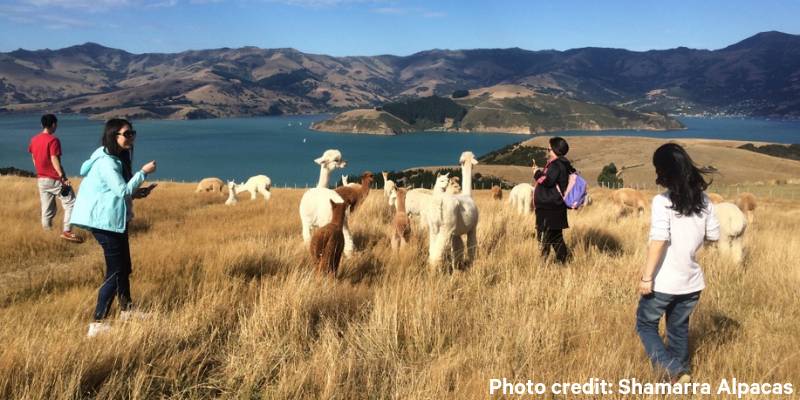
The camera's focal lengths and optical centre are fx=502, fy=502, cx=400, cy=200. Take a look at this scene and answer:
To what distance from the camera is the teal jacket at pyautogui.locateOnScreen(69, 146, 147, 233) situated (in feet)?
14.1

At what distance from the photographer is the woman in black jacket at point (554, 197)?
6.72 meters

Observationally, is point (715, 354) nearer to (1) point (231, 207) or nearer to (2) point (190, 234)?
(2) point (190, 234)

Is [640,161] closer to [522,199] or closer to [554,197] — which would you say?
[522,199]

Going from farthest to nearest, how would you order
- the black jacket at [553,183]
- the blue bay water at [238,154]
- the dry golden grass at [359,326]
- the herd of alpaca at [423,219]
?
the blue bay water at [238,154]
the black jacket at [553,183]
the herd of alpaca at [423,219]
the dry golden grass at [359,326]

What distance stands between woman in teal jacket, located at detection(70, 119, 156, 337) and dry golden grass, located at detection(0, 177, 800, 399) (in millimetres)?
412

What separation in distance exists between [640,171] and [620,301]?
10562 centimetres

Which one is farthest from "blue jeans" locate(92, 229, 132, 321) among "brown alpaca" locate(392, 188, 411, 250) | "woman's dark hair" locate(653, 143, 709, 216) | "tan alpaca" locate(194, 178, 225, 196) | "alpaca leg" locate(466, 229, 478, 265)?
"tan alpaca" locate(194, 178, 225, 196)

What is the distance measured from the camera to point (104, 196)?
4383 mm

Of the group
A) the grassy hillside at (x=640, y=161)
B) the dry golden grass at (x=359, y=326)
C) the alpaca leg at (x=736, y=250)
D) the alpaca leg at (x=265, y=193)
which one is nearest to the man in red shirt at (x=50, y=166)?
the dry golden grass at (x=359, y=326)

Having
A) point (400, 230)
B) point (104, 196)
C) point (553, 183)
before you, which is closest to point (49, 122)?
point (104, 196)

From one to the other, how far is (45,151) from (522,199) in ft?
33.4

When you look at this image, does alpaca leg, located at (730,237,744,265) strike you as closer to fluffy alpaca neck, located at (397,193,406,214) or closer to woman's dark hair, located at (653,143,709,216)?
woman's dark hair, located at (653,143,709,216)

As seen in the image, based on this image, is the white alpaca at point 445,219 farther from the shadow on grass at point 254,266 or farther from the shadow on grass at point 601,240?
the shadow on grass at point 601,240

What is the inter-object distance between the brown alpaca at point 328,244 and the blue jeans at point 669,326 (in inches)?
121
